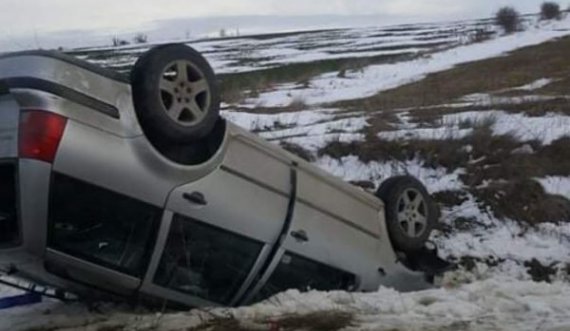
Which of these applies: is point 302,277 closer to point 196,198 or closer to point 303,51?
point 196,198

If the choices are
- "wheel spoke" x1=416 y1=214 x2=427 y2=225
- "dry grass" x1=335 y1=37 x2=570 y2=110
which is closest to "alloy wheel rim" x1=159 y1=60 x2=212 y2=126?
"wheel spoke" x1=416 y1=214 x2=427 y2=225

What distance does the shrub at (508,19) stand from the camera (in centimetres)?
5716

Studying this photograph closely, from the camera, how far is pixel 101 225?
5.36m

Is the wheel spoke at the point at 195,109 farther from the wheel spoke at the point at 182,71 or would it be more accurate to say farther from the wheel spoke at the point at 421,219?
the wheel spoke at the point at 421,219

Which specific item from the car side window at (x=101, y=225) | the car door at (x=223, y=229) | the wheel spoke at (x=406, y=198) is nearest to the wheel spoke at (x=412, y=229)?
the wheel spoke at (x=406, y=198)

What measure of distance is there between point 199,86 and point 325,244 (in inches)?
59.4

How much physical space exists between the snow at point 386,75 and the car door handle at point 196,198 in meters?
16.2

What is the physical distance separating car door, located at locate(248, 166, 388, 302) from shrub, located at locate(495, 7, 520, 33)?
1985 inches

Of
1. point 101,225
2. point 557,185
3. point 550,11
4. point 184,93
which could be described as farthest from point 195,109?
point 550,11

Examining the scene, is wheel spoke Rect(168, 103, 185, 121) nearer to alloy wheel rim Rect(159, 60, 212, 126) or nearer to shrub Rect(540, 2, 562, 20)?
alloy wheel rim Rect(159, 60, 212, 126)

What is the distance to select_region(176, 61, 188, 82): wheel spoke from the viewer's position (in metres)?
5.59

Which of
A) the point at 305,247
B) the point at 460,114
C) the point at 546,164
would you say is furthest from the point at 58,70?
the point at 460,114

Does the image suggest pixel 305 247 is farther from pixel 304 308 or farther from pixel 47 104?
pixel 47 104

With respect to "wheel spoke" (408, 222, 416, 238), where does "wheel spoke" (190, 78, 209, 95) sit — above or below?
above
